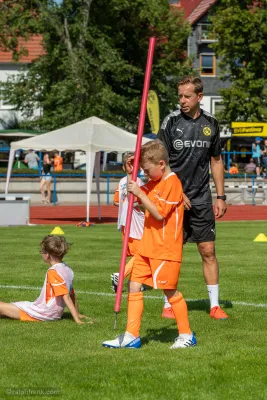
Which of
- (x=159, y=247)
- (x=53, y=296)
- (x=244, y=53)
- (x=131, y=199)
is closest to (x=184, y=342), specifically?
(x=159, y=247)

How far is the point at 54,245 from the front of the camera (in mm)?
9367

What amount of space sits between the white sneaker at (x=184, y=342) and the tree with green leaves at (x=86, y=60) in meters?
46.8

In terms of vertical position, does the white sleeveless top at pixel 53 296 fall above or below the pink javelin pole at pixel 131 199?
below

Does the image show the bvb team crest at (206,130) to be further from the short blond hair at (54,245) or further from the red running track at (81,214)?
the red running track at (81,214)

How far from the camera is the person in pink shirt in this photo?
925cm

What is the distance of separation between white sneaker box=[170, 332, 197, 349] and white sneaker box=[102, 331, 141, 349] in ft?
0.84

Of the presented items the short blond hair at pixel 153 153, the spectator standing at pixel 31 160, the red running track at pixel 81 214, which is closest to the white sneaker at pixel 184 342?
the short blond hair at pixel 153 153

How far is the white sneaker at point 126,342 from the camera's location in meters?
7.82

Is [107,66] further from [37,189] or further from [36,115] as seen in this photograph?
[37,189]

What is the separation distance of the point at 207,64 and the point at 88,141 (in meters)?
58.0

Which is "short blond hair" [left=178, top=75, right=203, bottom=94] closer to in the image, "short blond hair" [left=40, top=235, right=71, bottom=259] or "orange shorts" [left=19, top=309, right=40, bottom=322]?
"short blond hair" [left=40, top=235, right=71, bottom=259]

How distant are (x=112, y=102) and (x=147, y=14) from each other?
5.64m

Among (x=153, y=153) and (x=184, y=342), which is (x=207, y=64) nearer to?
(x=153, y=153)

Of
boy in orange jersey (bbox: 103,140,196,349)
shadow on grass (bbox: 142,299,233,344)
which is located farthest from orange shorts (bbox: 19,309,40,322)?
boy in orange jersey (bbox: 103,140,196,349)
